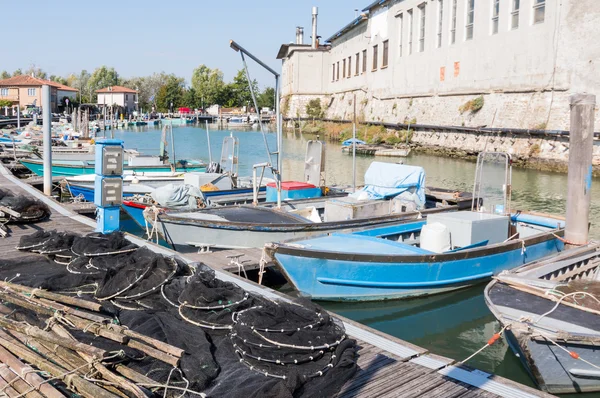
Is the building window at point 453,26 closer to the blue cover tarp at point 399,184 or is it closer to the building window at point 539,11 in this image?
the building window at point 539,11

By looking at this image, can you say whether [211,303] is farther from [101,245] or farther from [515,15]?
[515,15]

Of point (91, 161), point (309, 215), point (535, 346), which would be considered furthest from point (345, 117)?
point (535, 346)

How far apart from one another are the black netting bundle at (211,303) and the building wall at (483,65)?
84.9 feet

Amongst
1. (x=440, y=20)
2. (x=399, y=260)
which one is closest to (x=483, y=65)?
(x=440, y=20)

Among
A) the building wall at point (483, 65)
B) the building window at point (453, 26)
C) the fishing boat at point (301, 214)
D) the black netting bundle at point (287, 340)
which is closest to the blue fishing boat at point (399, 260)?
the fishing boat at point (301, 214)

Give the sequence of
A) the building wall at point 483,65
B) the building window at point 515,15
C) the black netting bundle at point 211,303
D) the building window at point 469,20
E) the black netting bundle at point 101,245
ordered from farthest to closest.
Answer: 1. the building window at point 469,20
2. the building window at point 515,15
3. the building wall at point 483,65
4. the black netting bundle at point 101,245
5. the black netting bundle at point 211,303

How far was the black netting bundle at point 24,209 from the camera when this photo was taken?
1173 cm

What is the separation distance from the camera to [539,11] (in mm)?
30609

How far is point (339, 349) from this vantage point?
5.37m

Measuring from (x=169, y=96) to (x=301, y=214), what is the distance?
11233cm

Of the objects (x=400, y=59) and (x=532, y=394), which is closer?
(x=532, y=394)

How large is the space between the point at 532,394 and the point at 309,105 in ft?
221

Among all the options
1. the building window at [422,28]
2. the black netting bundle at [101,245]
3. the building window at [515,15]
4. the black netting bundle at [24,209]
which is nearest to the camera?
the black netting bundle at [101,245]

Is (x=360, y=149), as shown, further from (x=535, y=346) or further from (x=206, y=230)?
(x=535, y=346)
